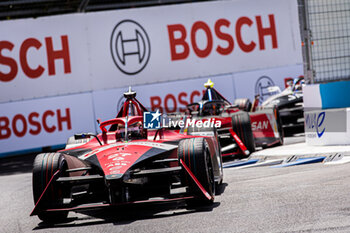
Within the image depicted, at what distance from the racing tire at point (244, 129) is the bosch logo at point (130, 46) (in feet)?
21.8

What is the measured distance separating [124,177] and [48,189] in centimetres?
88

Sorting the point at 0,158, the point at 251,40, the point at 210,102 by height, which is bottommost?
the point at 0,158

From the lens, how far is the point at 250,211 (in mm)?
5844

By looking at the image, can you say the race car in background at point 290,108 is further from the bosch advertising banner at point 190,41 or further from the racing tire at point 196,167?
the racing tire at point 196,167

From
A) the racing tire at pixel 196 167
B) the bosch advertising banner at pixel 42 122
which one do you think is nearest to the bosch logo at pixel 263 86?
the bosch advertising banner at pixel 42 122

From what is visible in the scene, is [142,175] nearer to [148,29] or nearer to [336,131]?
[336,131]

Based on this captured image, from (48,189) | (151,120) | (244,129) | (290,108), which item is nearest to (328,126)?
(244,129)

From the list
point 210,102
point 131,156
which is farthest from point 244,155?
point 131,156

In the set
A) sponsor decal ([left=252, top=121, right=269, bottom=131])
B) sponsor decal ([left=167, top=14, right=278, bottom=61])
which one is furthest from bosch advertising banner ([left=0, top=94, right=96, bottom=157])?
sponsor decal ([left=252, top=121, right=269, bottom=131])

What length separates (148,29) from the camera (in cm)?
1747

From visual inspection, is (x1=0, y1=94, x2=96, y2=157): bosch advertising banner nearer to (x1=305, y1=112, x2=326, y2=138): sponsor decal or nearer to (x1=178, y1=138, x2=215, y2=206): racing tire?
(x1=305, y1=112, x2=326, y2=138): sponsor decal

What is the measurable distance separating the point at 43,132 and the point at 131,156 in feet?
33.4

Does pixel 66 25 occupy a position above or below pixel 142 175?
above

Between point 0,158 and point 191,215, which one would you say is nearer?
point 191,215
